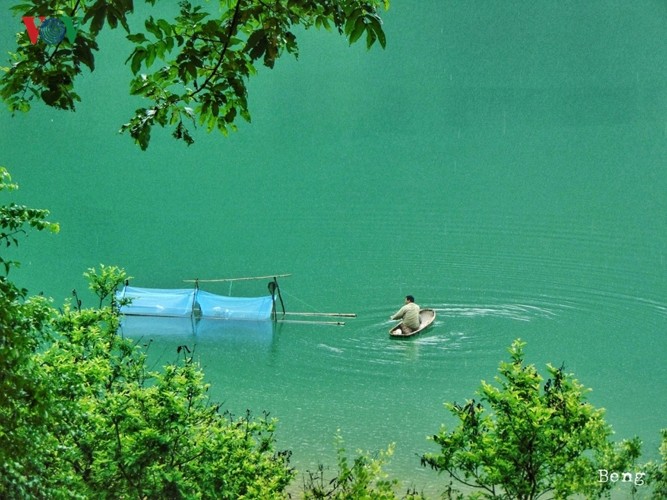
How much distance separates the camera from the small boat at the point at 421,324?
10570 mm

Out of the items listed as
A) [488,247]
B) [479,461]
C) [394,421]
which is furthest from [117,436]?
[488,247]

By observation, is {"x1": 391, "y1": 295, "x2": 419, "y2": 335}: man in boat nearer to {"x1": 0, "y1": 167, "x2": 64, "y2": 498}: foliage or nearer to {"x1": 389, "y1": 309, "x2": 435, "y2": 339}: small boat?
{"x1": 389, "y1": 309, "x2": 435, "y2": 339}: small boat

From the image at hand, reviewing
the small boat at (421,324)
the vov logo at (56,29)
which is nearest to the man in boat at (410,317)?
the small boat at (421,324)

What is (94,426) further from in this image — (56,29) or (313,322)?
(313,322)

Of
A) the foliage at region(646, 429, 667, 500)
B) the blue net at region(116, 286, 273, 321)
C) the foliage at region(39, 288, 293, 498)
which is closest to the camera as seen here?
the foliage at region(39, 288, 293, 498)

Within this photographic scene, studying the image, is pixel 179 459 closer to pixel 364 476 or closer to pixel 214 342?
pixel 364 476

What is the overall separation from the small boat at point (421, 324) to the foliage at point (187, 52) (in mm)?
7727

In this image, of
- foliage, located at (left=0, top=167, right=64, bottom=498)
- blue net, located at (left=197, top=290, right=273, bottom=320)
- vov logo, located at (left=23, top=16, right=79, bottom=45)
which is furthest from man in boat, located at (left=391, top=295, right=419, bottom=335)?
vov logo, located at (left=23, top=16, right=79, bottom=45)

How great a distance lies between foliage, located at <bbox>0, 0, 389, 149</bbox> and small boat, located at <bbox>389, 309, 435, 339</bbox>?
773 cm

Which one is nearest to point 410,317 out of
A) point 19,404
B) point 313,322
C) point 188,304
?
point 313,322

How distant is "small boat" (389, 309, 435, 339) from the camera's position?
10.6 m

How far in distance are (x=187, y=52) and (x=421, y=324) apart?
8326 millimetres

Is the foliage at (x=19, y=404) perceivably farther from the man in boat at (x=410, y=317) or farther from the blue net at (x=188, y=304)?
the blue net at (x=188, y=304)

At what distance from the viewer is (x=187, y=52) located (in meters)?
2.88
